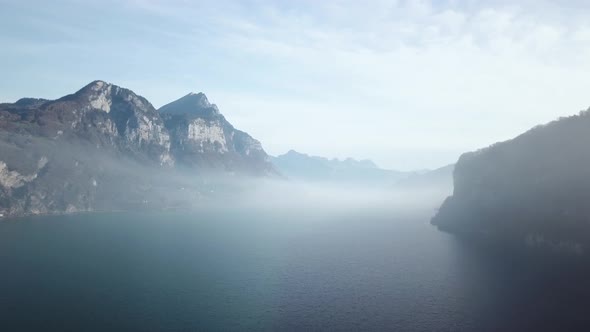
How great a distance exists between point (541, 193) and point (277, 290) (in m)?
127

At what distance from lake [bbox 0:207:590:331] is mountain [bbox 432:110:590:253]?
2334cm

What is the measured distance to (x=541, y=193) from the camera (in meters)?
157

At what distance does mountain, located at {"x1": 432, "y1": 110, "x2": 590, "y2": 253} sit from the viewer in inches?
5433

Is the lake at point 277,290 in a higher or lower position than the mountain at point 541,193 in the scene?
lower

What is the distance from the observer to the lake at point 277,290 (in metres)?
84.6

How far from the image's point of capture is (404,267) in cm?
13400

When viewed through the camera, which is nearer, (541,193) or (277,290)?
(277,290)

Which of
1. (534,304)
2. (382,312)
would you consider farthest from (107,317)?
(534,304)

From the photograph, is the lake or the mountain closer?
the lake

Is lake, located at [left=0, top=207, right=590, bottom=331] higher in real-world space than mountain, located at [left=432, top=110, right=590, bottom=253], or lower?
lower

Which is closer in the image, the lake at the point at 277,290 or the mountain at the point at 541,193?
the lake at the point at 277,290

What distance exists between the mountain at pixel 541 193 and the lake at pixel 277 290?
76.6 feet

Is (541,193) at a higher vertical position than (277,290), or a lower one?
higher

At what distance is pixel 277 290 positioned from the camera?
109 meters
